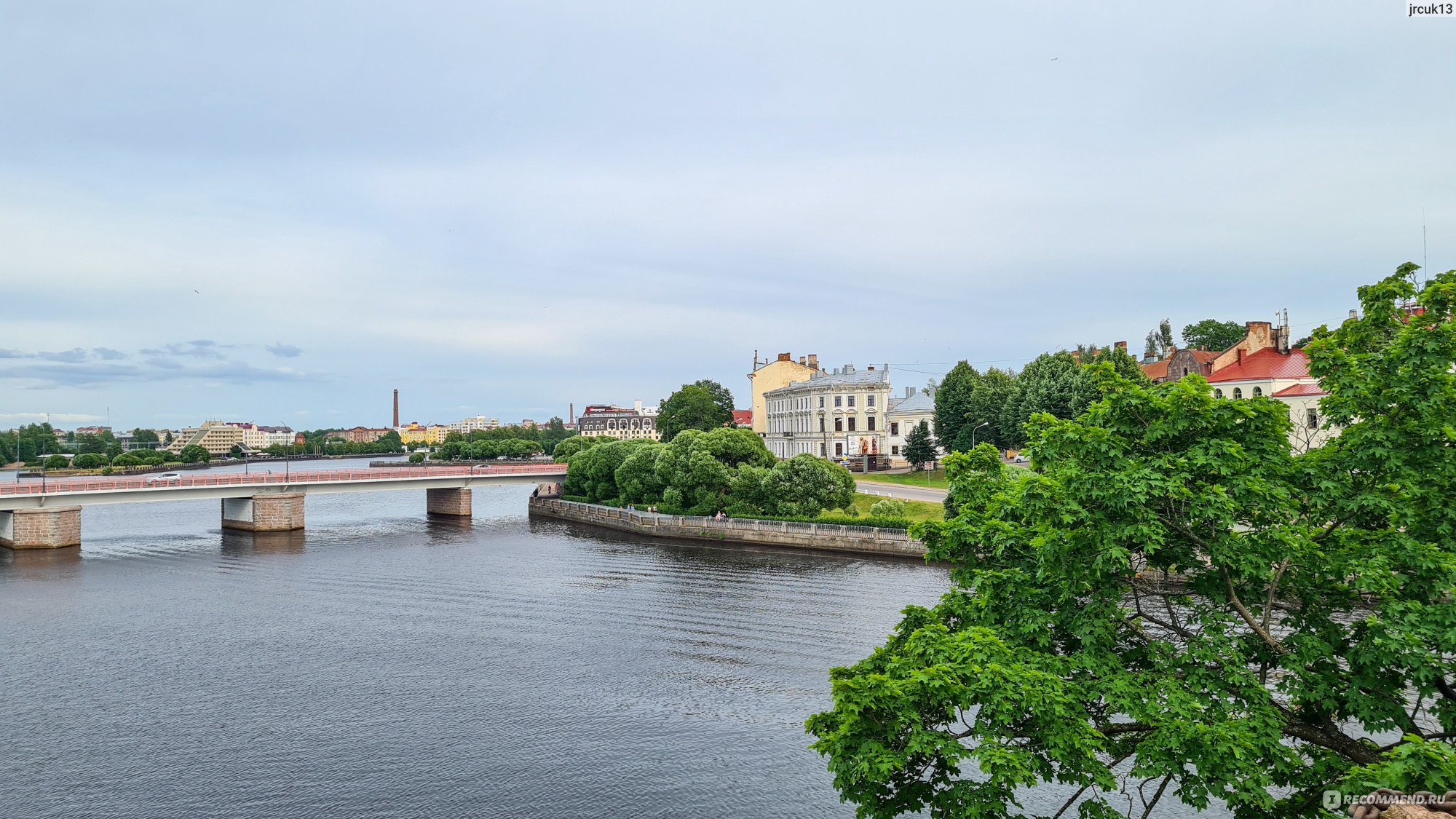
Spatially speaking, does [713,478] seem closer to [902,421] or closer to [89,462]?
[902,421]

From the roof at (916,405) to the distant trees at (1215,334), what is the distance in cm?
3498

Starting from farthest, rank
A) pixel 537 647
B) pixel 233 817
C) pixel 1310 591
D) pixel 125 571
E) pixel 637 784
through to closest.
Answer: pixel 125 571
pixel 537 647
pixel 637 784
pixel 233 817
pixel 1310 591

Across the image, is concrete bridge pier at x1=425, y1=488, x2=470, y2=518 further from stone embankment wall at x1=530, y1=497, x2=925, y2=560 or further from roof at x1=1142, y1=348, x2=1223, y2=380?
roof at x1=1142, y1=348, x2=1223, y2=380

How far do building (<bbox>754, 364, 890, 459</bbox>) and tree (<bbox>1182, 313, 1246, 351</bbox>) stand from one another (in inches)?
1581

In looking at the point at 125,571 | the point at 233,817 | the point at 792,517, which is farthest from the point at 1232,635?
the point at 125,571

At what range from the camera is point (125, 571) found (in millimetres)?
58625

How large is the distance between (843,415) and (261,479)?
67173mm

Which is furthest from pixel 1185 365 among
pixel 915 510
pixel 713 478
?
pixel 713 478

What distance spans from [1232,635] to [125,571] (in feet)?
212

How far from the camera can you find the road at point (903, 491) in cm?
7605

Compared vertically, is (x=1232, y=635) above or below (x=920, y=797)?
above

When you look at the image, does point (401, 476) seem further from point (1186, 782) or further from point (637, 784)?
point (1186, 782)

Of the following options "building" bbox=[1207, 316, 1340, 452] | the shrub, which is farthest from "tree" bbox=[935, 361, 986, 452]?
the shrub

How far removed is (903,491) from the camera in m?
82.1
